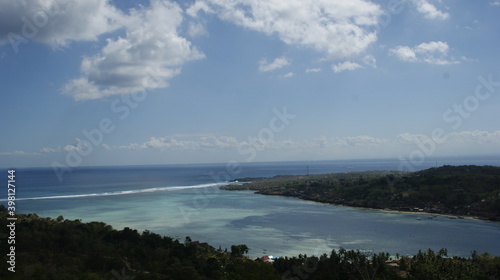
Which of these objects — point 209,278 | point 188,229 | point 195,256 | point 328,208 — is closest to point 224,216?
point 188,229

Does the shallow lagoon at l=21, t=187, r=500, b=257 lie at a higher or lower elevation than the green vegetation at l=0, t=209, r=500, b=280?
lower

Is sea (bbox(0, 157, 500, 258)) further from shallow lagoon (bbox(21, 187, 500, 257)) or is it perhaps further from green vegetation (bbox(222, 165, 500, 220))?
green vegetation (bbox(222, 165, 500, 220))

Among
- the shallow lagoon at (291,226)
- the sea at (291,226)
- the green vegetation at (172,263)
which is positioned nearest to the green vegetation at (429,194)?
the sea at (291,226)

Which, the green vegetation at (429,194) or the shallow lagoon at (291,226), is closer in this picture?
the shallow lagoon at (291,226)

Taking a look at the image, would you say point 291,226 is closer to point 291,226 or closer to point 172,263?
point 291,226

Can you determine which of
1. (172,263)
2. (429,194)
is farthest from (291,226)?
(429,194)

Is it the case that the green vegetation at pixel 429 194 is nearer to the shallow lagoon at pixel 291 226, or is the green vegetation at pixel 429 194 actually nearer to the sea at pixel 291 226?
the sea at pixel 291 226

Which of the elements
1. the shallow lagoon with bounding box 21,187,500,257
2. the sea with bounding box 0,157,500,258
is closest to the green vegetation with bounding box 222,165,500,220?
the sea with bounding box 0,157,500,258

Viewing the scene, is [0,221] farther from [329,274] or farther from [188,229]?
[329,274]
